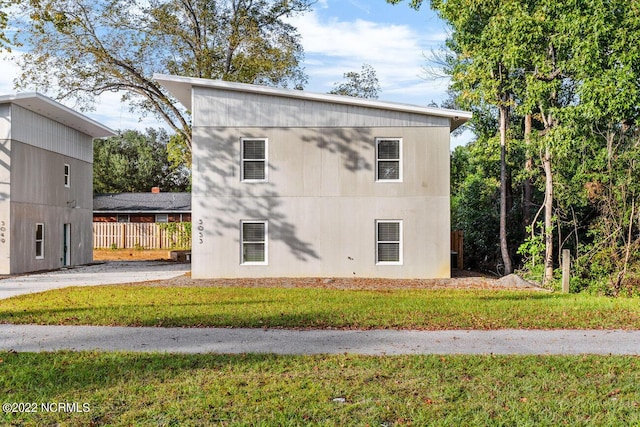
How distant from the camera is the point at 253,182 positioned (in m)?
19.1

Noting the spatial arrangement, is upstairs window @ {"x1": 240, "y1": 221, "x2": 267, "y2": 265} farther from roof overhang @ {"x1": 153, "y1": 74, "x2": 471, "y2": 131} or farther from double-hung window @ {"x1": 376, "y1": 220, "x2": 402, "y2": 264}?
roof overhang @ {"x1": 153, "y1": 74, "x2": 471, "y2": 131}

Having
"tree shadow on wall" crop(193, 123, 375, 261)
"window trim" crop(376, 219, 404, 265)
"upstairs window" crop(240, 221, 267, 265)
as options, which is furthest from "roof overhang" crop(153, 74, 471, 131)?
"upstairs window" crop(240, 221, 267, 265)

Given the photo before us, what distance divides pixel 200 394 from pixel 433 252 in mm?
13756

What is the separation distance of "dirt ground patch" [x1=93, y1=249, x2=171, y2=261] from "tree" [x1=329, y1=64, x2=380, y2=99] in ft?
52.0

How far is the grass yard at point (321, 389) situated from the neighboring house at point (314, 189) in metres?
11.2

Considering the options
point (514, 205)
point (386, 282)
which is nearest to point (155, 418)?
point (386, 282)

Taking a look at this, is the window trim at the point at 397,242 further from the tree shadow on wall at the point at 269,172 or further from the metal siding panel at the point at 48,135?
the metal siding panel at the point at 48,135

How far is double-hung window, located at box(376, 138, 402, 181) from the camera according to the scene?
1923 cm

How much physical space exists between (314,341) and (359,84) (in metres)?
34.5

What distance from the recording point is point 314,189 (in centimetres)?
1920

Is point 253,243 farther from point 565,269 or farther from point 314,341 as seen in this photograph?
point 314,341

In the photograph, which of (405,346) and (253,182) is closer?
(405,346)

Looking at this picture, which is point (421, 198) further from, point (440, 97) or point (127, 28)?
point (440, 97)

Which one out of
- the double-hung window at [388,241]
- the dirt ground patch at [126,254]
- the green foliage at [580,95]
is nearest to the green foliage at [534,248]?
the green foliage at [580,95]
